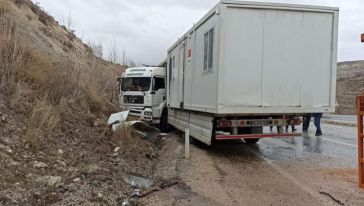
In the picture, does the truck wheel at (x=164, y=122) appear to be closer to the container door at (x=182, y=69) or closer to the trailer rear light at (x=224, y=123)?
the container door at (x=182, y=69)

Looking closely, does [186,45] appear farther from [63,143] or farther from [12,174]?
[12,174]

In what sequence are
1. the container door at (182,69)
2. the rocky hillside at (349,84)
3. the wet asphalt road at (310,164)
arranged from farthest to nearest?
the rocky hillside at (349,84)
the container door at (182,69)
the wet asphalt road at (310,164)

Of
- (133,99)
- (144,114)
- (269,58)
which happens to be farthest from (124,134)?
(133,99)

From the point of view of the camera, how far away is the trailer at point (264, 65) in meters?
9.33

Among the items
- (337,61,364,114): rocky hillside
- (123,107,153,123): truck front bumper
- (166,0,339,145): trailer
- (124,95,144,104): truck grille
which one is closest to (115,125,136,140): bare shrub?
(166,0,339,145): trailer

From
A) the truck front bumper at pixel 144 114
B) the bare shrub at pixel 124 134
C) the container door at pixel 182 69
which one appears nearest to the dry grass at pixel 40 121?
the bare shrub at pixel 124 134

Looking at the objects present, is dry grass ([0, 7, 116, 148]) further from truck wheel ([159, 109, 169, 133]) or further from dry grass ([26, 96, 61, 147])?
truck wheel ([159, 109, 169, 133])

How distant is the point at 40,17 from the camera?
25.4 meters

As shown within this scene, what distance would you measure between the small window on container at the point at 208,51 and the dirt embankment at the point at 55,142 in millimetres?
2694

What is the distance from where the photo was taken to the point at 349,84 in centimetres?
4662

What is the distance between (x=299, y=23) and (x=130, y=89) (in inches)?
389

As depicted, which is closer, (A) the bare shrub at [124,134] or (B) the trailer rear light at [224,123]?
(B) the trailer rear light at [224,123]

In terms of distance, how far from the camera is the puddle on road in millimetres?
7641

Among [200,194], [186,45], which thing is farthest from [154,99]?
[200,194]
